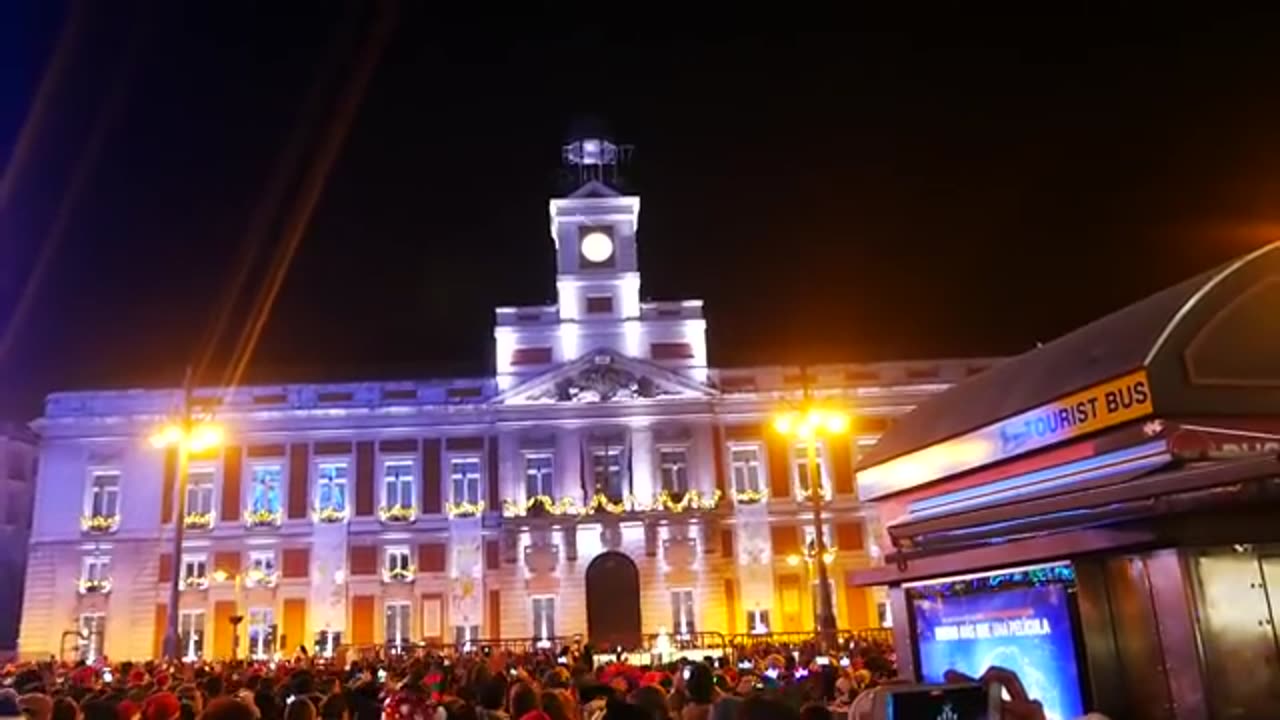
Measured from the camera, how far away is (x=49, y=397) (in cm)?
4538

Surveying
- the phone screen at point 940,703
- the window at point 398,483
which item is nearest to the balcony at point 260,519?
the window at point 398,483

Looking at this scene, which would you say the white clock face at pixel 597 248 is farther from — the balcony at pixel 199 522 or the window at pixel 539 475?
the balcony at pixel 199 522

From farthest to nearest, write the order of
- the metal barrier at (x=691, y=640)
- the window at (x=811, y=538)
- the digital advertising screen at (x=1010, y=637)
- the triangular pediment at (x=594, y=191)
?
the triangular pediment at (x=594, y=191) → the window at (x=811, y=538) → the metal barrier at (x=691, y=640) → the digital advertising screen at (x=1010, y=637)

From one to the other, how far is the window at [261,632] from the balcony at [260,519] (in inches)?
133

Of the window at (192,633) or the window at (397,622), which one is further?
the window at (397,622)

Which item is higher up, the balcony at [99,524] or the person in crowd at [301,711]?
the balcony at [99,524]

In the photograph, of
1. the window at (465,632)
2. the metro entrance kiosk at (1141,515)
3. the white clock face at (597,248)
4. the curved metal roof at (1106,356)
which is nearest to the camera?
the metro entrance kiosk at (1141,515)

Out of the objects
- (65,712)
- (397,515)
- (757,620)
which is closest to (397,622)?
(397,515)

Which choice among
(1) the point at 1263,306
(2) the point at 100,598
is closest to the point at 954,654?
(1) the point at 1263,306

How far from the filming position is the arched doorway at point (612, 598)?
1690 inches

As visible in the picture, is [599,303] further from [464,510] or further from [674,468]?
[464,510]

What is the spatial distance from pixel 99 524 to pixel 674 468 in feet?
79.2

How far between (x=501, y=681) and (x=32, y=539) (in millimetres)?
40896

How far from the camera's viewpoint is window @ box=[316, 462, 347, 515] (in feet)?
146
